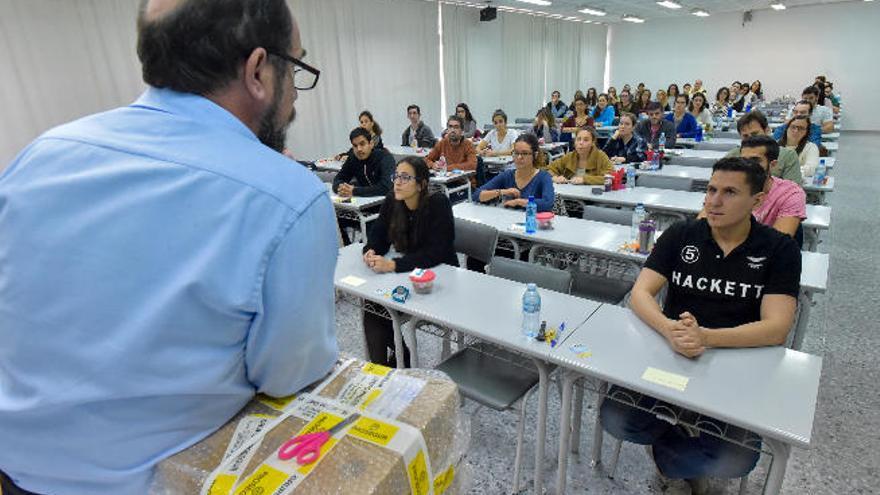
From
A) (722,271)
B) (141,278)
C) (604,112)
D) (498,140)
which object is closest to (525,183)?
(722,271)

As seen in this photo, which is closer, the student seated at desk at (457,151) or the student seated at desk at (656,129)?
the student seated at desk at (457,151)

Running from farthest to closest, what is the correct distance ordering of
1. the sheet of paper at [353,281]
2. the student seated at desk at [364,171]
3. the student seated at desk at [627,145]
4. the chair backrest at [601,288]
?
the student seated at desk at [627,145] < the student seated at desk at [364,171] < the chair backrest at [601,288] < the sheet of paper at [353,281]

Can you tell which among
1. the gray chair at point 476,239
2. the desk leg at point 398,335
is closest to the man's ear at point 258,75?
the desk leg at point 398,335

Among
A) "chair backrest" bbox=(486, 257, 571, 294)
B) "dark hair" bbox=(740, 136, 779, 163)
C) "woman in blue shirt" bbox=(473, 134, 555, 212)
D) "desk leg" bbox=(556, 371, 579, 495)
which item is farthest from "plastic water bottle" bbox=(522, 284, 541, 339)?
"dark hair" bbox=(740, 136, 779, 163)

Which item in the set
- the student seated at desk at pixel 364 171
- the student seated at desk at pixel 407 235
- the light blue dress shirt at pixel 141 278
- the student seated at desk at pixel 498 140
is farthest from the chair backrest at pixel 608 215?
the student seated at desk at pixel 498 140

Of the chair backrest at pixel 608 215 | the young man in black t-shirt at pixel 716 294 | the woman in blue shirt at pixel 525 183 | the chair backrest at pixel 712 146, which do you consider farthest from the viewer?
the chair backrest at pixel 712 146

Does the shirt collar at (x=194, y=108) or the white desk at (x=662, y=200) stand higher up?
the shirt collar at (x=194, y=108)

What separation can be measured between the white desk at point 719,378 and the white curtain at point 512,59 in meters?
9.04

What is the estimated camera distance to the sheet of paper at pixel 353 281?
7.87 ft

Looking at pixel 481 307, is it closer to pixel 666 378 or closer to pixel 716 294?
pixel 666 378

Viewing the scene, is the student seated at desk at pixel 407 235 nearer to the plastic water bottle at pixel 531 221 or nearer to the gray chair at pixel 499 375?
the gray chair at pixel 499 375

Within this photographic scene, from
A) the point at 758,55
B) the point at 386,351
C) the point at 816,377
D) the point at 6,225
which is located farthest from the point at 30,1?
the point at 758,55

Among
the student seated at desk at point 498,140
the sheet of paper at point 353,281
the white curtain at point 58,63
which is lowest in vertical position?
the sheet of paper at point 353,281

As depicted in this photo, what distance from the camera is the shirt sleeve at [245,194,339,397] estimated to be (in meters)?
0.53
